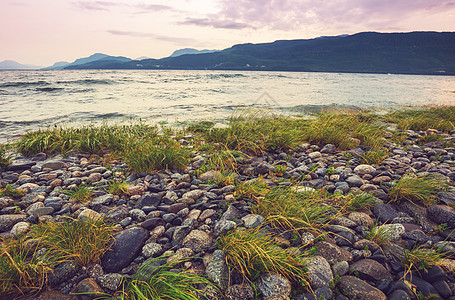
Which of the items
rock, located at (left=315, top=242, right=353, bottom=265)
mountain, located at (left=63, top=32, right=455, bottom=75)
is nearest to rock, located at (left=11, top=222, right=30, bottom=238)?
rock, located at (left=315, top=242, right=353, bottom=265)

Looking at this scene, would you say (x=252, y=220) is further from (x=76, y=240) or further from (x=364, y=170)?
(x=364, y=170)

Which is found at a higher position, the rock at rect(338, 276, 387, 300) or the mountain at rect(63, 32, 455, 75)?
the mountain at rect(63, 32, 455, 75)

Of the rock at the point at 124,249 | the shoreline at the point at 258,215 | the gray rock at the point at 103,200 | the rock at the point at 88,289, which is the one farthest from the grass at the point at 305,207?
the gray rock at the point at 103,200

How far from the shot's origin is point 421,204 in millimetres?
3182

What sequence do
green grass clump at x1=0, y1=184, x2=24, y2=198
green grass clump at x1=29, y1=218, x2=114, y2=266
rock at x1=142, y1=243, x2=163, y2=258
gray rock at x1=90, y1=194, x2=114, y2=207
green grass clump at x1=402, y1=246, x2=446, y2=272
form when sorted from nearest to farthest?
green grass clump at x1=402, y1=246, x2=446, y2=272 < green grass clump at x1=29, y1=218, x2=114, y2=266 < rock at x1=142, y1=243, x2=163, y2=258 < gray rock at x1=90, y1=194, x2=114, y2=207 < green grass clump at x1=0, y1=184, x2=24, y2=198

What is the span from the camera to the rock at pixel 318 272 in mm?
2033

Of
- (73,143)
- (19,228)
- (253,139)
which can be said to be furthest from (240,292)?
(73,143)

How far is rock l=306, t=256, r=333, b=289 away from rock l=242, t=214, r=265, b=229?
71cm

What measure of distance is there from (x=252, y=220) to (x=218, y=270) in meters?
0.83

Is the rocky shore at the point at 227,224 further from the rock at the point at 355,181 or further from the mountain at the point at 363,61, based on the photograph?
the mountain at the point at 363,61

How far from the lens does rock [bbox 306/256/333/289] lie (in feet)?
6.67

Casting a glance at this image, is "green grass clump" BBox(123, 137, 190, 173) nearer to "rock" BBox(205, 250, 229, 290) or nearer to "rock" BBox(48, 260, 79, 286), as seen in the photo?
"rock" BBox(48, 260, 79, 286)

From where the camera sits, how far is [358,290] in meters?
1.95

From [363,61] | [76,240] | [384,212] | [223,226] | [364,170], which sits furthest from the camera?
[363,61]
